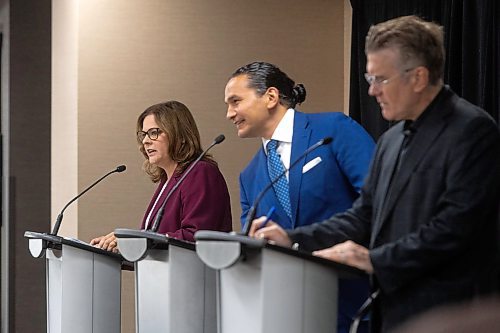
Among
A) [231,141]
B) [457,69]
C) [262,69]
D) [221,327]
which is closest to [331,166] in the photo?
[262,69]

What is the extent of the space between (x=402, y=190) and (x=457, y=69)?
7.68ft

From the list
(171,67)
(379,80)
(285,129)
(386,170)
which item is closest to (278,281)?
(386,170)

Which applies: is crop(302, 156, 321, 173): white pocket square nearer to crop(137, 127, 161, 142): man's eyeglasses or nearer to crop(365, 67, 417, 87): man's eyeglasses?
crop(365, 67, 417, 87): man's eyeglasses

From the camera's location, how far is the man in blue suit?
10.5 ft

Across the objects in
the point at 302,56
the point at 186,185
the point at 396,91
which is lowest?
the point at 186,185

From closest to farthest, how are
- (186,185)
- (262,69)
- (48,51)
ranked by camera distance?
(262,69), (186,185), (48,51)

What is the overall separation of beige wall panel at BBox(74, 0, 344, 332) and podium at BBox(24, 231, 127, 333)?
1.47 m

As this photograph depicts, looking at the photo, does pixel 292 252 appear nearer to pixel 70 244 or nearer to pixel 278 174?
pixel 278 174

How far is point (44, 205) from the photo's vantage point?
6762 mm

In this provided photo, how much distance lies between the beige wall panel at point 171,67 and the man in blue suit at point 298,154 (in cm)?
196

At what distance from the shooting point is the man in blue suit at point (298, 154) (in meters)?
3.20

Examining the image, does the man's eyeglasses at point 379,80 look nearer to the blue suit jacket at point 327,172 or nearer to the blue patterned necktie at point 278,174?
the blue suit jacket at point 327,172

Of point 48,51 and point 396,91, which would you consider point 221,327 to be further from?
point 48,51

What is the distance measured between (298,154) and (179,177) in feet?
2.63
